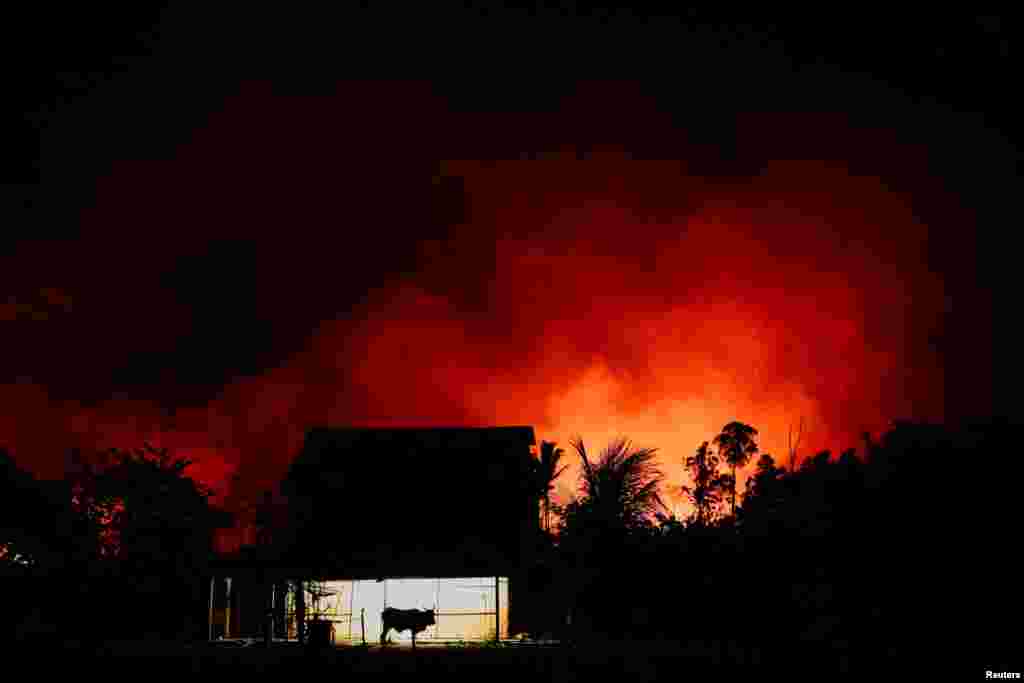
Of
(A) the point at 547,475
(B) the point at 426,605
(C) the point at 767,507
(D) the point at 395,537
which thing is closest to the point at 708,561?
(C) the point at 767,507

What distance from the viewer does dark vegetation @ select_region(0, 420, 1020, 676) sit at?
1238 cm

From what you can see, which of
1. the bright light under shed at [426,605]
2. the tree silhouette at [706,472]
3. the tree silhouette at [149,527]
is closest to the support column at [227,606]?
the bright light under shed at [426,605]

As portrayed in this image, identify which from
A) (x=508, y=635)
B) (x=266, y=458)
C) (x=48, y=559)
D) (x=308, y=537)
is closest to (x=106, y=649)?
(x=48, y=559)

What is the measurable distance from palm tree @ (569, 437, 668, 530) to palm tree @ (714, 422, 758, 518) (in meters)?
35.5

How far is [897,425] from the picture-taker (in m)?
18.8

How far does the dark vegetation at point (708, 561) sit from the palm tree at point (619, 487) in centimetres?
3

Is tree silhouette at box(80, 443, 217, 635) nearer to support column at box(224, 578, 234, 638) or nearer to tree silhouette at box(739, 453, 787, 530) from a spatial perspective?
support column at box(224, 578, 234, 638)

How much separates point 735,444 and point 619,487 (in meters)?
36.3

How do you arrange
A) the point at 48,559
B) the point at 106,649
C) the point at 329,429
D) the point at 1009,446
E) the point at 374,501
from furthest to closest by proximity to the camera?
the point at 329,429 < the point at 374,501 < the point at 48,559 < the point at 106,649 < the point at 1009,446

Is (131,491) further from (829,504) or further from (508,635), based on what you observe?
(829,504)

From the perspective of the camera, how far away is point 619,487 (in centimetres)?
1545

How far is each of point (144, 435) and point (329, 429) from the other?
790 inches

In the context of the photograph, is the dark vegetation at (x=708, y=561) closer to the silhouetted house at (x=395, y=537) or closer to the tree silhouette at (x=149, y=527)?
the tree silhouette at (x=149, y=527)

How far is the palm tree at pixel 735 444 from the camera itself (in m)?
49.9
